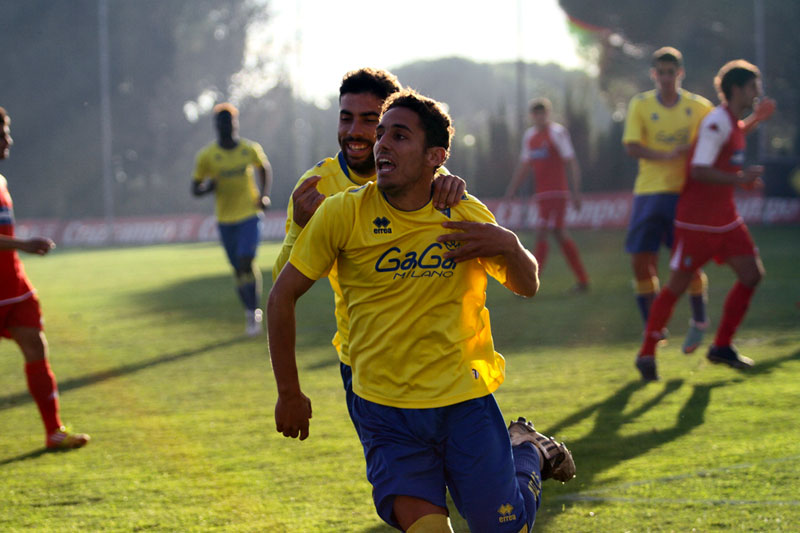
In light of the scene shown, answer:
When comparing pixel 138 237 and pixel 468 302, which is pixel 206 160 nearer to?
pixel 468 302

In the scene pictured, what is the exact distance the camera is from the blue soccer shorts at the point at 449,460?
333 cm

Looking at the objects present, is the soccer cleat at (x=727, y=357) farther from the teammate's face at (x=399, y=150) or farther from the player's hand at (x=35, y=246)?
the teammate's face at (x=399, y=150)

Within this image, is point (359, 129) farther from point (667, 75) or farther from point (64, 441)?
point (667, 75)

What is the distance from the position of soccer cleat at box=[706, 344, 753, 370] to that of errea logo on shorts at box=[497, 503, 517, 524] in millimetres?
4575

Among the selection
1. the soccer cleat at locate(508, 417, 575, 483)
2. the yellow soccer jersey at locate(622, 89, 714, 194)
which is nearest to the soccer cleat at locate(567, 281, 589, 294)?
the yellow soccer jersey at locate(622, 89, 714, 194)

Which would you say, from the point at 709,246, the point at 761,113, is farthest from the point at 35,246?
the point at 761,113

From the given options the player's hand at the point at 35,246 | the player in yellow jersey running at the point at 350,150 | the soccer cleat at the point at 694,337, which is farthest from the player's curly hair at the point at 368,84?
the soccer cleat at the point at 694,337

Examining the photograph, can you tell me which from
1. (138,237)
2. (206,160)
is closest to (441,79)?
(138,237)

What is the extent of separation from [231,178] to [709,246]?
5.61m

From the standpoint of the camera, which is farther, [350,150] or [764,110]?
[764,110]

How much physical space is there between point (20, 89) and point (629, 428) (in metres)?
54.5

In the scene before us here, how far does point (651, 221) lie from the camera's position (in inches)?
323

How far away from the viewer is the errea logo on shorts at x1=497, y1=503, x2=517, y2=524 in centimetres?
336

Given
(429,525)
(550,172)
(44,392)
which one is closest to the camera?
(429,525)
